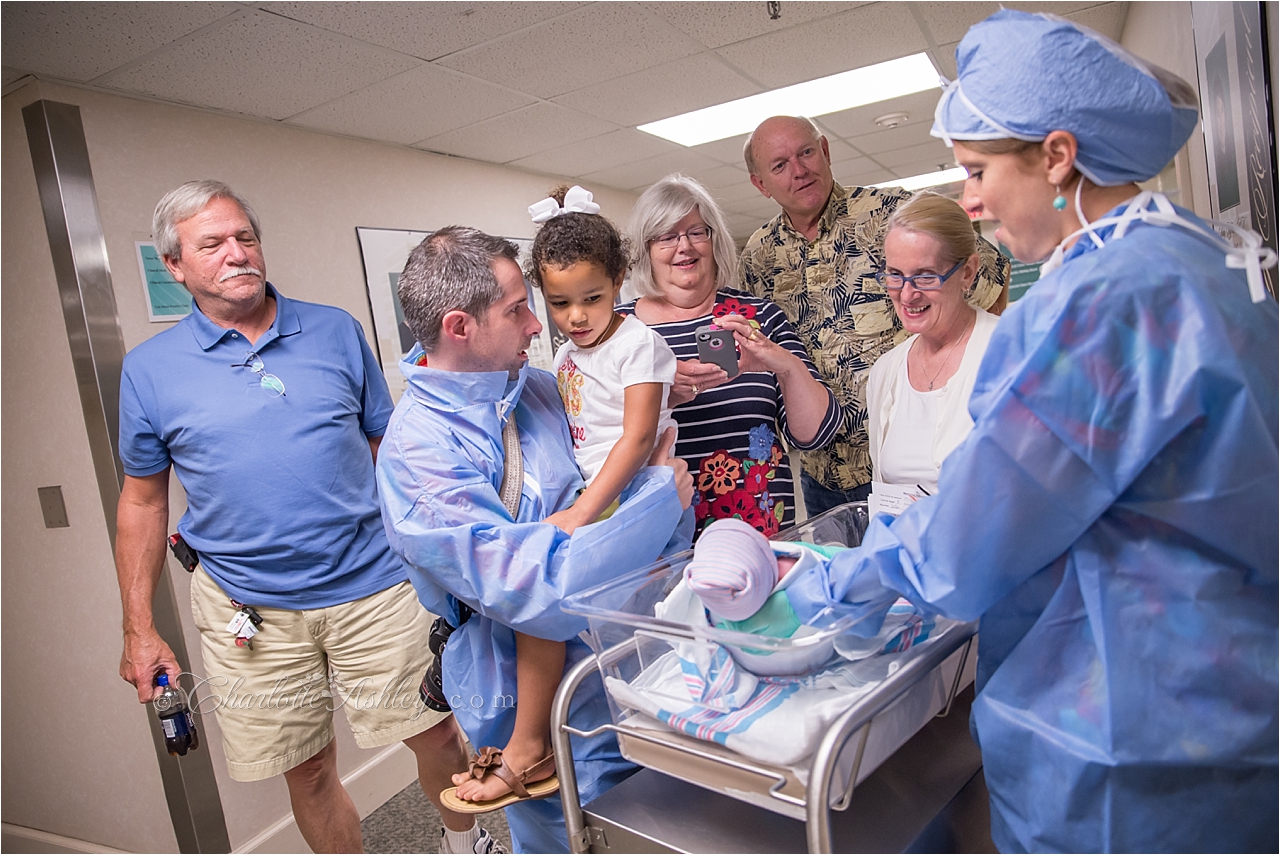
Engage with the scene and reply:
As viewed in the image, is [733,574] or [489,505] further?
[489,505]

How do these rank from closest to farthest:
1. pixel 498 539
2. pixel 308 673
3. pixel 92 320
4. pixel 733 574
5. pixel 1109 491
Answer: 1. pixel 1109 491
2. pixel 733 574
3. pixel 498 539
4. pixel 308 673
5. pixel 92 320

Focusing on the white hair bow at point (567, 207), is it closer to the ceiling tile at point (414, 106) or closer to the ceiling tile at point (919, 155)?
the ceiling tile at point (414, 106)

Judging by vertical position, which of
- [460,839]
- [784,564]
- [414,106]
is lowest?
[460,839]

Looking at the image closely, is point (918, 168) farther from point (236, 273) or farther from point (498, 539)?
point (498, 539)

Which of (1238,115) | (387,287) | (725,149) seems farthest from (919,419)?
(725,149)

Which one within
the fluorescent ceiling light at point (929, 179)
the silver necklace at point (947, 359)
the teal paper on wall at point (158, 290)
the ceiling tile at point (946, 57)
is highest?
the ceiling tile at point (946, 57)

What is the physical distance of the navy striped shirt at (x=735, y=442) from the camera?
5.98 ft

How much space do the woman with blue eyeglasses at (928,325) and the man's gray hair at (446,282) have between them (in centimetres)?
85

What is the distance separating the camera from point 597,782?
1.37 m

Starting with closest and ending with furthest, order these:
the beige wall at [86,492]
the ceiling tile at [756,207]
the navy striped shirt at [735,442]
Answer: the navy striped shirt at [735,442] < the beige wall at [86,492] < the ceiling tile at [756,207]

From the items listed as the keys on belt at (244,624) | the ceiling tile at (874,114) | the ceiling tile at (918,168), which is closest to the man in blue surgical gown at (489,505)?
the keys on belt at (244,624)

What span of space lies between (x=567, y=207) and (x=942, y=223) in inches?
29.7

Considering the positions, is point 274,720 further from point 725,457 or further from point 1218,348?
point 1218,348

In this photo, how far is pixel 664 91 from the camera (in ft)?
11.4
